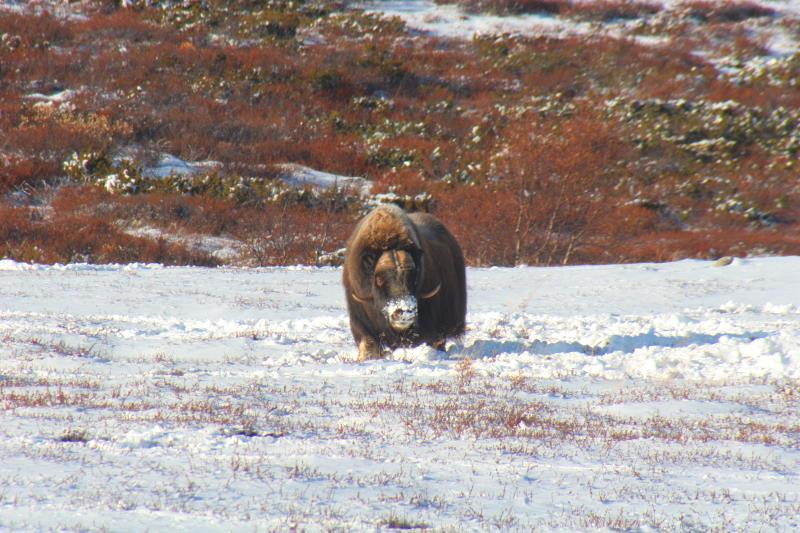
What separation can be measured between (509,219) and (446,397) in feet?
57.8

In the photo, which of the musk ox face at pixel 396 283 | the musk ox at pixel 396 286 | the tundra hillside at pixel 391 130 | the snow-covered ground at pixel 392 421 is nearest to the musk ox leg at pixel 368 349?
the musk ox at pixel 396 286

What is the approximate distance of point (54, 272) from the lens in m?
19.0

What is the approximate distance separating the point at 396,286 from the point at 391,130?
28142 mm

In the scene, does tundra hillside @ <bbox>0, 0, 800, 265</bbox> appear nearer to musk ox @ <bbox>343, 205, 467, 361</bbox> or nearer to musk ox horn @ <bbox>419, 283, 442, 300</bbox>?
musk ox @ <bbox>343, 205, 467, 361</bbox>

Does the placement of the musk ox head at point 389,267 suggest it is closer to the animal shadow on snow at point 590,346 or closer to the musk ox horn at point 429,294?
the musk ox horn at point 429,294

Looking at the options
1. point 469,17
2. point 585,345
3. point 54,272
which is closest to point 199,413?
point 585,345

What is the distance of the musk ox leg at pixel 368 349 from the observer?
10.3m

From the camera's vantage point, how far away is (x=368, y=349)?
1046 centimetres

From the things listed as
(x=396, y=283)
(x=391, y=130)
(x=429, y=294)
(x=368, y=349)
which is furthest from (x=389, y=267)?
(x=391, y=130)

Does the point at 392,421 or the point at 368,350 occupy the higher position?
the point at 392,421

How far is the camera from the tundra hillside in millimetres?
25000

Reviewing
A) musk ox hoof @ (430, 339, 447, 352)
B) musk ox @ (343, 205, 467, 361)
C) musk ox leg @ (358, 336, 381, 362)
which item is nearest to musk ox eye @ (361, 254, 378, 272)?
musk ox @ (343, 205, 467, 361)

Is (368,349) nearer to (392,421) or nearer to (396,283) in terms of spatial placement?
(396,283)

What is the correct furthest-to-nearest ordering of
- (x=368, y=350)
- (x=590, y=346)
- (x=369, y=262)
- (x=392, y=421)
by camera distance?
1. (x=590, y=346)
2. (x=368, y=350)
3. (x=369, y=262)
4. (x=392, y=421)
